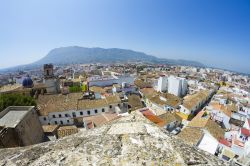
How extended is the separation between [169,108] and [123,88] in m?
11.2

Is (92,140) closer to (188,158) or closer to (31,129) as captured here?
(188,158)

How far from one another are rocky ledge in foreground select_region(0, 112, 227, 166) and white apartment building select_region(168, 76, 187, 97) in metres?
42.1

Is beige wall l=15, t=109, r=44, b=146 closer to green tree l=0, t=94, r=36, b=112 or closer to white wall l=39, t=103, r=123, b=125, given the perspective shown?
white wall l=39, t=103, r=123, b=125

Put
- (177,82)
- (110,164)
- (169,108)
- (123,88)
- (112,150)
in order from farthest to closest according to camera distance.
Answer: (177,82), (123,88), (169,108), (112,150), (110,164)

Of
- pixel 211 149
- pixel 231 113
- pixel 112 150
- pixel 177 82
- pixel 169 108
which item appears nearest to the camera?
pixel 112 150

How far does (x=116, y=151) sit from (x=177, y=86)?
42955mm

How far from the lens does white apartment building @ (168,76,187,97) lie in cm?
4238

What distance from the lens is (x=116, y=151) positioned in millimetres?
2104

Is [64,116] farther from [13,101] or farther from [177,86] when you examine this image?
[177,86]

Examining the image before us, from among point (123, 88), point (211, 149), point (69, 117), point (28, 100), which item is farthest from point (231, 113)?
point (28, 100)

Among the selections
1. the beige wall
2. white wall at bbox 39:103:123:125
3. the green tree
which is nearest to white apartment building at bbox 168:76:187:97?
white wall at bbox 39:103:123:125

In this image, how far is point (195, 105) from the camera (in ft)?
105

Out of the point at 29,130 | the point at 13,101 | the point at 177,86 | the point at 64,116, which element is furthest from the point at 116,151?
the point at 177,86

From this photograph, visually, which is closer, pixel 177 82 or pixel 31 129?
pixel 31 129
